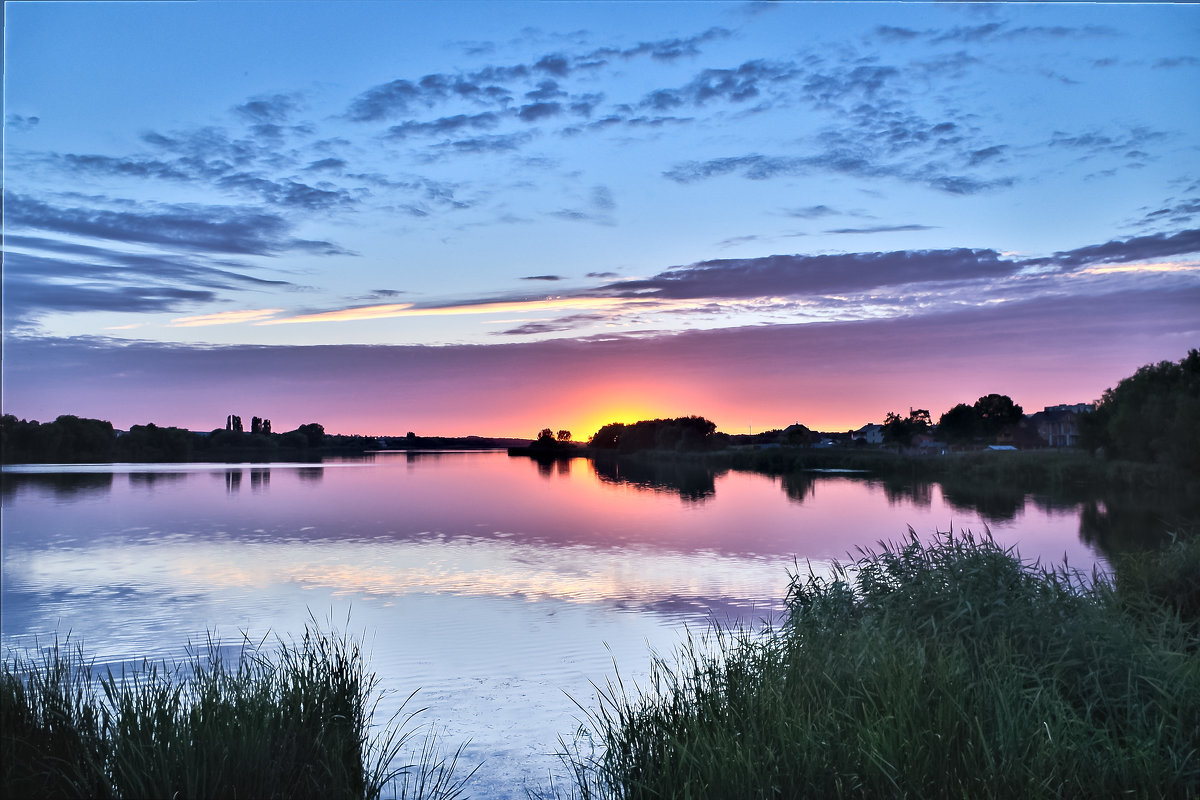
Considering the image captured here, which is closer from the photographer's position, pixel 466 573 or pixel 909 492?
pixel 466 573

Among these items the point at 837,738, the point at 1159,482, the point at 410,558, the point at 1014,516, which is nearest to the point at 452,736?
the point at 837,738

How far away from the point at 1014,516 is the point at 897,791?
34161 mm

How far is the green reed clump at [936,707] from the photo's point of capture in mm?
5926

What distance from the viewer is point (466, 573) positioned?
21.4m

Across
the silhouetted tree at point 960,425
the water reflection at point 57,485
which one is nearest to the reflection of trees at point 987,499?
the water reflection at point 57,485

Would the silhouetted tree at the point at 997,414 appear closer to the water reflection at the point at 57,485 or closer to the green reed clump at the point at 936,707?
the water reflection at the point at 57,485

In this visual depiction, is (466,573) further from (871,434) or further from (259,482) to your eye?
(871,434)

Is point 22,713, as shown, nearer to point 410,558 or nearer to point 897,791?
point 897,791

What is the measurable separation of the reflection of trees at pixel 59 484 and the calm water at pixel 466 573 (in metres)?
0.79

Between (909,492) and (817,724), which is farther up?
(817,724)

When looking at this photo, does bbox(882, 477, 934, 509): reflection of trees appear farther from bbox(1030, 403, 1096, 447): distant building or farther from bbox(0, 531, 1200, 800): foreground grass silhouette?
bbox(1030, 403, 1096, 447): distant building

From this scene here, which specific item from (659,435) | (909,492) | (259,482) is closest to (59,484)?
(259,482)

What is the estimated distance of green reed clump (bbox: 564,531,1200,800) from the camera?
5926mm

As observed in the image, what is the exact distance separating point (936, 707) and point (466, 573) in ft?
52.1
